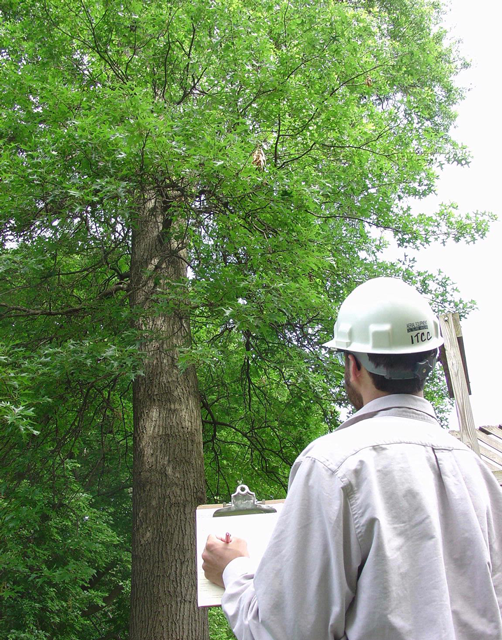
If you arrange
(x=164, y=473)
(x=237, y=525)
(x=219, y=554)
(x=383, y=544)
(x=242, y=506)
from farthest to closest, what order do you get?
(x=164, y=473) < (x=242, y=506) < (x=237, y=525) < (x=219, y=554) < (x=383, y=544)

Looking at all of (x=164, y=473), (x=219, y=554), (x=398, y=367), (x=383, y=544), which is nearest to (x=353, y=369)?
(x=398, y=367)

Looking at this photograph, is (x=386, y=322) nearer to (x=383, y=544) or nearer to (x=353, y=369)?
(x=353, y=369)

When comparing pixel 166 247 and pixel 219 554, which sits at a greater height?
pixel 166 247

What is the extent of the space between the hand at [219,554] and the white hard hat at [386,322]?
63 cm

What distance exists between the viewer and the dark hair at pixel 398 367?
5.10 feet

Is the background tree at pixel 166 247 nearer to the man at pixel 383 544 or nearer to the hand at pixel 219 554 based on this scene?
the hand at pixel 219 554

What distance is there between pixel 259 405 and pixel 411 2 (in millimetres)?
9949

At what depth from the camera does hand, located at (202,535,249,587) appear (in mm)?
1735

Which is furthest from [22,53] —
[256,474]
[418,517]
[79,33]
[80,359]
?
[418,517]

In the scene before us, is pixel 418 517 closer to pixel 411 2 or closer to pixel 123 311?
pixel 123 311

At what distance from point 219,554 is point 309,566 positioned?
538 mm

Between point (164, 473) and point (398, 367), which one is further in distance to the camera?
point (164, 473)

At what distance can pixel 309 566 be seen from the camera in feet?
4.22

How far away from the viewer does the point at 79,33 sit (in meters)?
Answer: 6.18
